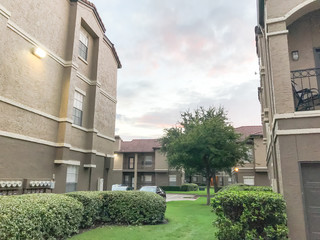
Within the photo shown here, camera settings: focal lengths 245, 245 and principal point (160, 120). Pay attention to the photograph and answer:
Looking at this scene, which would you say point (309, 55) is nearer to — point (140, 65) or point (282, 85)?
point (282, 85)

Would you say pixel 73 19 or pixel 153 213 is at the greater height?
pixel 73 19

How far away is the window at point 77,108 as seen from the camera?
12.4 m

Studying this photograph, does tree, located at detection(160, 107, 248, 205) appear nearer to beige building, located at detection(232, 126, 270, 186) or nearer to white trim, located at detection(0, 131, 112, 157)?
white trim, located at detection(0, 131, 112, 157)

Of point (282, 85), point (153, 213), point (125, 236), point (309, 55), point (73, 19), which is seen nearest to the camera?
point (282, 85)

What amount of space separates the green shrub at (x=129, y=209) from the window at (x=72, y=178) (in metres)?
2.30

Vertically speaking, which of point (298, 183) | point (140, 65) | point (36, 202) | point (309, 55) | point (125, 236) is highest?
point (140, 65)

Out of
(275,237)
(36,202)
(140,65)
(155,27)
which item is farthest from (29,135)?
(140,65)

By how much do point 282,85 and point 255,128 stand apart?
105ft

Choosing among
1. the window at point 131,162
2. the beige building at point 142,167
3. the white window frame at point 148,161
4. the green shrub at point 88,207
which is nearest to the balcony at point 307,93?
the green shrub at point 88,207

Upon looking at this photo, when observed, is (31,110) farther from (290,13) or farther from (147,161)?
(147,161)

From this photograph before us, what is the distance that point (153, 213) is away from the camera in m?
10.2

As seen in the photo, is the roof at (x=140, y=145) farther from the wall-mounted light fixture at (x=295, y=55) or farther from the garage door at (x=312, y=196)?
the garage door at (x=312, y=196)

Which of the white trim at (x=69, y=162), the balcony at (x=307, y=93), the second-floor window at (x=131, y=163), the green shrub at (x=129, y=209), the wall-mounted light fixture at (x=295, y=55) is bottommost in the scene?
the green shrub at (x=129, y=209)

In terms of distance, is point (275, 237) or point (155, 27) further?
point (155, 27)
